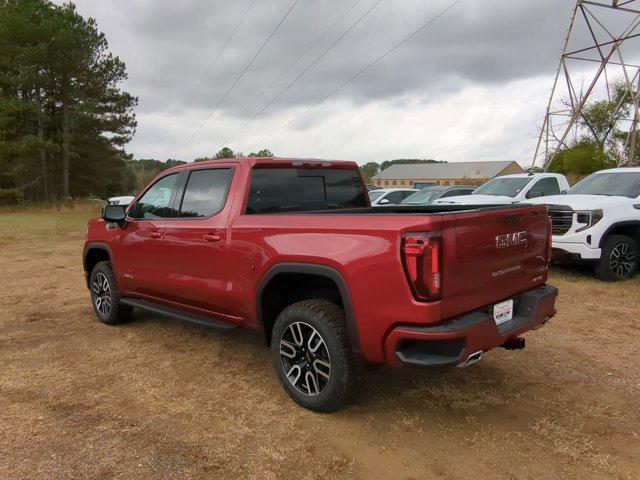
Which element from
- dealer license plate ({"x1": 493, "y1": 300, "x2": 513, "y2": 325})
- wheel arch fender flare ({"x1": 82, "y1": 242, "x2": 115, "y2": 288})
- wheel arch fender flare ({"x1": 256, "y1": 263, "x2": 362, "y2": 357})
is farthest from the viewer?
wheel arch fender flare ({"x1": 82, "y1": 242, "x2": 115, "y2": 288})

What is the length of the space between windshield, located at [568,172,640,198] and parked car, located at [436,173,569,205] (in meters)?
1.81

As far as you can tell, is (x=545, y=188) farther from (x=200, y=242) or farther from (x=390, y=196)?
(x=200, y=242)

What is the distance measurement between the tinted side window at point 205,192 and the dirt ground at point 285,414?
4.52ft

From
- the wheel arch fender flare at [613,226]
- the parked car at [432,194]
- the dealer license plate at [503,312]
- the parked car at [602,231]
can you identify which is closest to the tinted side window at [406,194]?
the parked car at [432,194]

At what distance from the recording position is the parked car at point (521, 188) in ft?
36.4

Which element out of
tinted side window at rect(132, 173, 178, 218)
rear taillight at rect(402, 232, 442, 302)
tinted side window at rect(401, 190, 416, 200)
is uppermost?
tinted side window at rect(132, 173, 178, 218)

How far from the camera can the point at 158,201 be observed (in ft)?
16.6

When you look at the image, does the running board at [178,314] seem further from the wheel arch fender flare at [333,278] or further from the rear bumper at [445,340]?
the rear bumper at [445,340]

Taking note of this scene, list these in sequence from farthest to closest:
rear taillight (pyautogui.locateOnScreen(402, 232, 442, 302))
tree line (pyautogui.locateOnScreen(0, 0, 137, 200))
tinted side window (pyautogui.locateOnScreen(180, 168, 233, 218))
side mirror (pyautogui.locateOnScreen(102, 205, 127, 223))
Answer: tree line (pyautogui.locateOnScreen(0, 0, 137, 200)), side mirror (pyautogui.locateOnScreen(102, 205, 127, 223)), tinted side window (pyautogui.locateOnScreen(180, 168, 233, 218)), rear taillight (pyautogui.locateOnScreen(402, 232, 442, 302))

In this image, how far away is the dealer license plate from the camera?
3.27m

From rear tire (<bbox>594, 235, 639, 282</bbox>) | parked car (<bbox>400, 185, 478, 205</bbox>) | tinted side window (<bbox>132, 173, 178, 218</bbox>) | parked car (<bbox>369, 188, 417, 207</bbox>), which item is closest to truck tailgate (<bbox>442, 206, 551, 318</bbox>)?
tinted side window (<bbox>132, 173, 178, 218</bbox>)

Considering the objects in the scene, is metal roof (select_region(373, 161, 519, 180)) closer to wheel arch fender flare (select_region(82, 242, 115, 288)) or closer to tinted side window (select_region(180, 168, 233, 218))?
wheel arch fender flare (select_region(82, 242, 115, 288))

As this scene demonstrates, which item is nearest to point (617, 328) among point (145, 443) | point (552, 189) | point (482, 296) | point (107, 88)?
point (482, 296)

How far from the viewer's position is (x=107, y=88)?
3481 cm
